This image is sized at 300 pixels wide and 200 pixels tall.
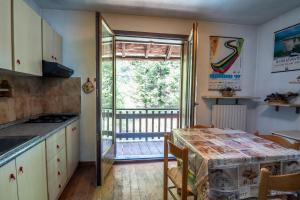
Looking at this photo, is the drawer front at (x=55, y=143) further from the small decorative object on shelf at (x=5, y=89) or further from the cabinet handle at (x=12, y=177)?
the small decorative object on shelf at (x=5, y=89)

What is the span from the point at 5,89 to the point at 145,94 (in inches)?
197

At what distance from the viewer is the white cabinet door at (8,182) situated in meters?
1.02

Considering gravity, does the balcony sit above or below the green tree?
below

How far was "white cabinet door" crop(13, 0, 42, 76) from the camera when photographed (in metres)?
1.51

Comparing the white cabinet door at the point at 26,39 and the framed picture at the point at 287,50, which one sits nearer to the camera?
the white cabinet door at the point at 26,39

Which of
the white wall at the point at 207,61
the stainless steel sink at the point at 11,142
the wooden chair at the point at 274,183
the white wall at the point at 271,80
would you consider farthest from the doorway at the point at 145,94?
the wooden chair at the point at 274,183

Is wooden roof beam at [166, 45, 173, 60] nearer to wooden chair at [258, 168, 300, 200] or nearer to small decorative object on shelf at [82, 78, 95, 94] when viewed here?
small decorative object on shelf at [82, 78, 95, 94]

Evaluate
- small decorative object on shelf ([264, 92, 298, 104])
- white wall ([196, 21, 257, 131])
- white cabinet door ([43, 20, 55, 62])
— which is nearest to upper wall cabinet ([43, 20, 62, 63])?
white cabinet door ([43, 20, 55, 62])

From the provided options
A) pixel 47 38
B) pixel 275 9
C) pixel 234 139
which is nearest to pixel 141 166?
A: pixel 234 139

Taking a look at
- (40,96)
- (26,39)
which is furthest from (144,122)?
(26,39)

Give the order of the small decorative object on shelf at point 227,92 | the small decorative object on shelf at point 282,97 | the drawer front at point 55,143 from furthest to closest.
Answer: the small decorative object on shelf at point 227,92
the small decorative object on shelf at point 282,97
the drawer front at point 55,143

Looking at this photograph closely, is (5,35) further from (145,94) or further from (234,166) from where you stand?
(145,94)

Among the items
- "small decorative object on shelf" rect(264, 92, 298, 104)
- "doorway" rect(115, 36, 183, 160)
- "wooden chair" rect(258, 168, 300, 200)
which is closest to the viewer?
"wooden chair" rect(258, 168, 300, 200)

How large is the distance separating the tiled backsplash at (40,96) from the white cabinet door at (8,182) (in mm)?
919
